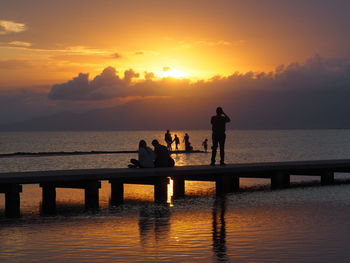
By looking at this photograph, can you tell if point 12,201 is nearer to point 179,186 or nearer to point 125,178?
point 125,178

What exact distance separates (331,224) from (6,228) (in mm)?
7768

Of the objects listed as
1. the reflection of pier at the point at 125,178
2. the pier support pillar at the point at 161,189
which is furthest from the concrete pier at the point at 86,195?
the pier support pillar at the point at 161,189

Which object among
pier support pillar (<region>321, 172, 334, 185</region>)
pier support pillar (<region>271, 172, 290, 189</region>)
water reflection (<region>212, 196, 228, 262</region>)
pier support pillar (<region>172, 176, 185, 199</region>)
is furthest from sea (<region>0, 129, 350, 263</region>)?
pier support pillar (<region>321, 172, 334, 185</region>)

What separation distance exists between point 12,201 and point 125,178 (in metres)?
4.64

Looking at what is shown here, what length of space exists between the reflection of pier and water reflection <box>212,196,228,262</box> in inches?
89.7

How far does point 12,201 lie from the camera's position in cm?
1958

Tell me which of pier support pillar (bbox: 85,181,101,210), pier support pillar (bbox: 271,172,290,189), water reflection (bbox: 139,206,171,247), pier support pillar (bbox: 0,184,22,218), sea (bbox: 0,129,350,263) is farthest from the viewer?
pier support pillar (bbox: 271,172,290,189)

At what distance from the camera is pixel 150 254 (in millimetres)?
12414

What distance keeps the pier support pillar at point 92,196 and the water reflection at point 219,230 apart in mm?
3800

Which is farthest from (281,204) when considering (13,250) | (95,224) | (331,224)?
(13,250)

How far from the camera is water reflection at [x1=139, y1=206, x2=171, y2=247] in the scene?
14.2m

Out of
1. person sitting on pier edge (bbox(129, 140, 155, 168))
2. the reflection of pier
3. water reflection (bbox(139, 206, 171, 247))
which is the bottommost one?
water reflection (bbox(139, 206, 171, 247))

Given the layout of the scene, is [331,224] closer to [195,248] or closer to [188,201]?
[195,248]

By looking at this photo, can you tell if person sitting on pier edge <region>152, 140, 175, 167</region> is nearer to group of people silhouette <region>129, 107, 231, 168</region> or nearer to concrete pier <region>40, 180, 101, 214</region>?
group of people silhouette <region>129, 107, 231, 168</region>
